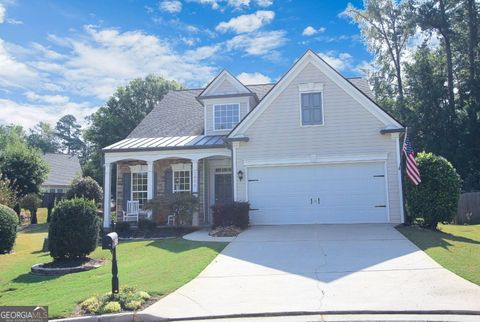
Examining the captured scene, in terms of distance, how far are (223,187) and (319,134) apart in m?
5.52

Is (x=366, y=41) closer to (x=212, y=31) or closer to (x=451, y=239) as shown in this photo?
(x=212, y=31)

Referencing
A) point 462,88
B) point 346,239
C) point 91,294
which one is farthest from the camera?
point 462,88

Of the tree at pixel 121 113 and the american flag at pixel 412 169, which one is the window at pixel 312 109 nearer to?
the american flag at pixel 412 169

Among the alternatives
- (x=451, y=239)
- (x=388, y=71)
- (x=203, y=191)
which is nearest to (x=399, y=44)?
(x=388, y=71)

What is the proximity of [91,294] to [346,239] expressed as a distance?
7109 millimetres

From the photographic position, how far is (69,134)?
96125mm

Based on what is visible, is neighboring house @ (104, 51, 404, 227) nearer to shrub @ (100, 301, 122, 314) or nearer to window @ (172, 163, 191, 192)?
window @ (172, 163, 191, 192)

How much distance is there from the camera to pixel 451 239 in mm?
11922

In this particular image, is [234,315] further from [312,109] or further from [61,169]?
[61,169]

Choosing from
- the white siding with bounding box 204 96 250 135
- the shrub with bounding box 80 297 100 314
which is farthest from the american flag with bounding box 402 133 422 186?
the shrub with bounding box 80 297 100 314

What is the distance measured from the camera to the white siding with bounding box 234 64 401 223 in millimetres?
15469

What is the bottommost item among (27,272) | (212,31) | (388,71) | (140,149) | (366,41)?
(27,272)

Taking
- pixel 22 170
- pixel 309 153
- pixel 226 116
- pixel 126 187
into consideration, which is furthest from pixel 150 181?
pixel 22 170

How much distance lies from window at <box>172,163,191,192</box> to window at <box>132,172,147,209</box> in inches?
60.8
